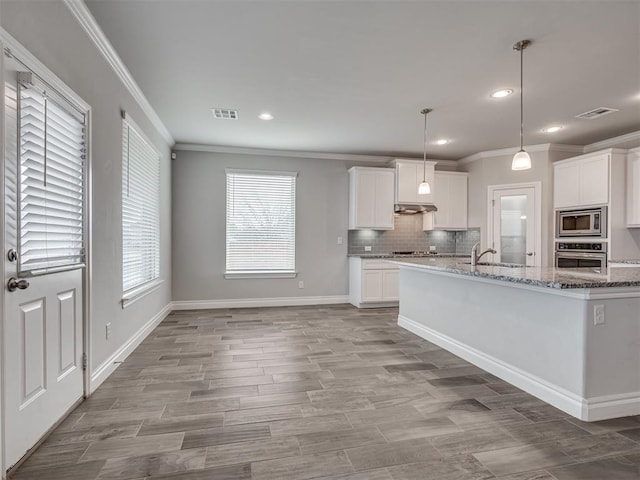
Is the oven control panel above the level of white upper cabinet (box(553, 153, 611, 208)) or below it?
below

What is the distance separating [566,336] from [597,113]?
3.23m

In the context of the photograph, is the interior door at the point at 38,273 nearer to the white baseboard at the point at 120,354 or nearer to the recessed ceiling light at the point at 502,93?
the white baseboard at the point at 120,354

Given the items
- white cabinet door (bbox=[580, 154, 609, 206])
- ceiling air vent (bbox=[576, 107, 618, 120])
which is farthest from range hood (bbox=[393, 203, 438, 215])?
ceiling air vent (bbox=[576, 107, 618, 120])

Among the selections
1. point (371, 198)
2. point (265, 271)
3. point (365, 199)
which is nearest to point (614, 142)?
point (371, 198)

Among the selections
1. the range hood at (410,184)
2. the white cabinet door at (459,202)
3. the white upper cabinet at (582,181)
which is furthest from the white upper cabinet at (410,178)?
the white upper cabinet at (582,181)

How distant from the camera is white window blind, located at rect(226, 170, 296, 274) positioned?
5.79 metres

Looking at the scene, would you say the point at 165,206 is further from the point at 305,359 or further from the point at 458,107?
the point at 458,107

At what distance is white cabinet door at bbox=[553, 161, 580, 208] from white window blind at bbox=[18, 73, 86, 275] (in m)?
6.07

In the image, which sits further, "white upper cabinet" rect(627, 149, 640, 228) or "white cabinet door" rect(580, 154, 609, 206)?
"white cabinet door" rect(580, 154, 609, 206)

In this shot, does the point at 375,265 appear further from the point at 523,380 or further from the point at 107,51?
the point at 107,51

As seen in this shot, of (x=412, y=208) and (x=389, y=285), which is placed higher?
(x=412, y=208)

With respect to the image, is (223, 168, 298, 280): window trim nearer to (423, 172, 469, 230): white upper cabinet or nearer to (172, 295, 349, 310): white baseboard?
(172, 295, 349, 310): white baseboard

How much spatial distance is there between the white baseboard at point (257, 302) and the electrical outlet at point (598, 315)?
426 cm

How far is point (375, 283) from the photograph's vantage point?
5.81 meters
